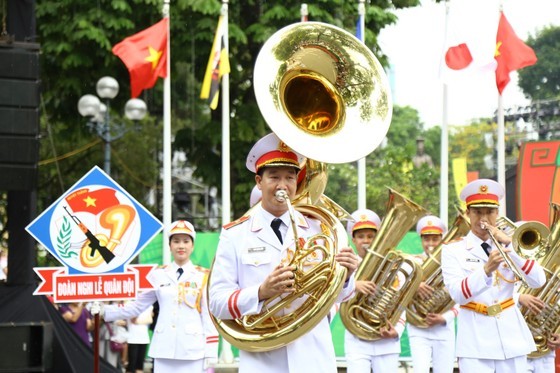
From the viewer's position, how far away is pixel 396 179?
35.1 m

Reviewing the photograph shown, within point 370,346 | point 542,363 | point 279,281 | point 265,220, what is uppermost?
point 265,220

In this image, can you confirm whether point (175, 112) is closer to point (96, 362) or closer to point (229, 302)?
point (96, 362)

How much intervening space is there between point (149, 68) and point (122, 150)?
48.5 ft

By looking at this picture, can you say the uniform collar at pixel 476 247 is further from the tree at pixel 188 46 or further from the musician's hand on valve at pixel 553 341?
the tree at pixel 188 46

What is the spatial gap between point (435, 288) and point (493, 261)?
11.9 ft

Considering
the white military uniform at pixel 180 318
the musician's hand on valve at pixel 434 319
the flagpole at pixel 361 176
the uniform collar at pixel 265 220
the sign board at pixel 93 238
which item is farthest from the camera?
the flagpole at pixel 361 176

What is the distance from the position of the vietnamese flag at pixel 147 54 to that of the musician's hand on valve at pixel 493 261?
970 centimetres

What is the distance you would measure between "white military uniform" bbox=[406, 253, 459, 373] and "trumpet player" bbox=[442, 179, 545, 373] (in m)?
2.90

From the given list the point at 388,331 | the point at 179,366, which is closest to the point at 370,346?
the point at 388,331

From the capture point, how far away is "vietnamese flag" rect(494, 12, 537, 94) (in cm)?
1764

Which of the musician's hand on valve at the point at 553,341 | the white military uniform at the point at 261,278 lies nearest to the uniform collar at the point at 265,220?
the white military uniform at the point at 261,278

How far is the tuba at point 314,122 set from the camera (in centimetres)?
637

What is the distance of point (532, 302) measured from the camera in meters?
10.5

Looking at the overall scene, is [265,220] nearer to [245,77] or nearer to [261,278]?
[261,278]
